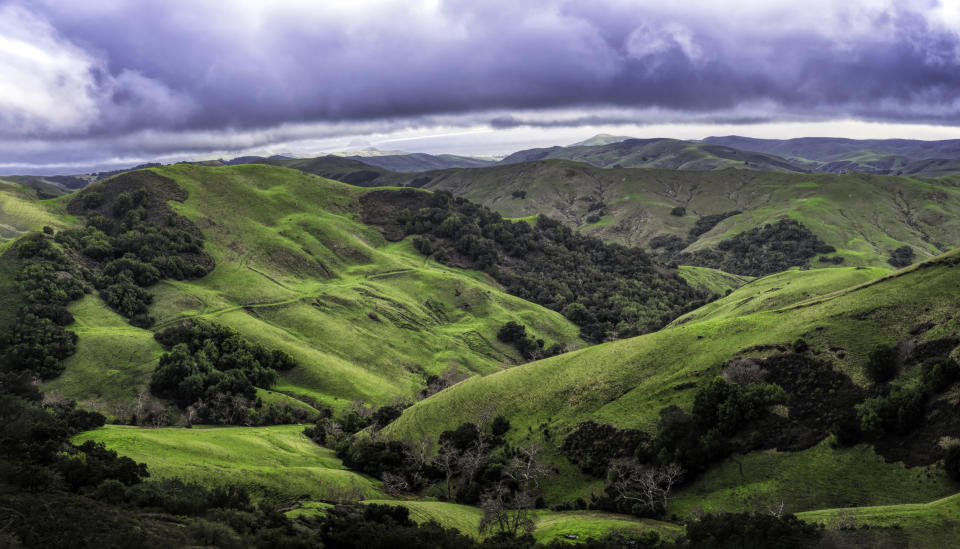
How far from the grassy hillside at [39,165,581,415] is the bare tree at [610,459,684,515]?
5206 cm

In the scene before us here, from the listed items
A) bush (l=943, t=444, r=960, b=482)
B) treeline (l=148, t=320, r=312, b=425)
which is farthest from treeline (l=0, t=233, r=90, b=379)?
bush (l=943, t=444, r=960, b=482)

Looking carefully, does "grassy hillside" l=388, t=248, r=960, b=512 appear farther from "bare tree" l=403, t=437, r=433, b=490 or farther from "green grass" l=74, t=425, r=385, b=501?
"green grass" l=74, t=425, r=385, b=501

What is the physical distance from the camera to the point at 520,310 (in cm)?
14512

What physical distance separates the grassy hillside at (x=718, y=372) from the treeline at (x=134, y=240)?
7037cm

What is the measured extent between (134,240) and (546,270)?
118946 mm

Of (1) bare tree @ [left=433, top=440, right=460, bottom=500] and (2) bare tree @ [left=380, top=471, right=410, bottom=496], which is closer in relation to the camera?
(1) bare tree @ [left=433, top=440, right=460, bottom=500]

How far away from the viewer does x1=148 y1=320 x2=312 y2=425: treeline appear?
76750mm

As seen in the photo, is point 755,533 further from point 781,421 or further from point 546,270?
point 546,270

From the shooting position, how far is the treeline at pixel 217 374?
76.8m

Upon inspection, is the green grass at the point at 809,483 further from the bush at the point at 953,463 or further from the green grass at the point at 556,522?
the green grass at the point at 556,522

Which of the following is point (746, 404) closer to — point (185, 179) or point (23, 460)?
point (23, 460)

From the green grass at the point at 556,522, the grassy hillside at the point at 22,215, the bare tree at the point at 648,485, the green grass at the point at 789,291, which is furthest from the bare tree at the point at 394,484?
the grassy hillside at the point at 22,215

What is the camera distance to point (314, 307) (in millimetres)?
115688

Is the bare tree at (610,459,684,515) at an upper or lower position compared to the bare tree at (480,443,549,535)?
upper
